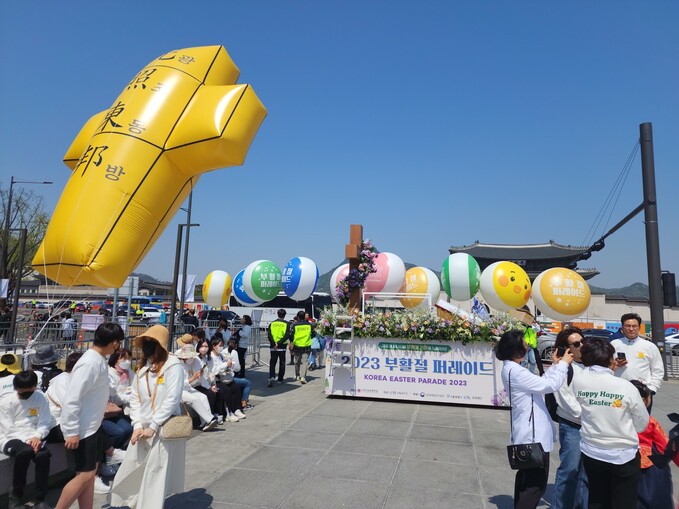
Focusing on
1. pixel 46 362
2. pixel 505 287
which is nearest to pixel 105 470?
pixel 46 362

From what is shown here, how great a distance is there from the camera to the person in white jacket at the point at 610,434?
9.93ft

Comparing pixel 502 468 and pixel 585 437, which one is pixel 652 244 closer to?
pixel 502 468

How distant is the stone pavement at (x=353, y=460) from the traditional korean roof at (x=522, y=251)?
4021cm

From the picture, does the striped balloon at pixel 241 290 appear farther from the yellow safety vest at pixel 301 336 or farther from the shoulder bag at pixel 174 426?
the shoulder bag at pixel 174 426

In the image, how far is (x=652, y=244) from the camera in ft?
40.3

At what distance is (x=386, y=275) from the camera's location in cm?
1369

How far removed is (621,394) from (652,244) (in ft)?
38.0

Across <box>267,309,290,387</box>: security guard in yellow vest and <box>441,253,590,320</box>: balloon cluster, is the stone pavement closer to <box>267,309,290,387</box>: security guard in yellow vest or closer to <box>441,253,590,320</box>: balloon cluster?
<box>267,309,290,387</box>: security guard in yellow vest

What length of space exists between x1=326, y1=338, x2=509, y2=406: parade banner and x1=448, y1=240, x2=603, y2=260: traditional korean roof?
39.4 meters

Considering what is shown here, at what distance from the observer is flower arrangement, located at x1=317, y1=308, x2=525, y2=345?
8367mm

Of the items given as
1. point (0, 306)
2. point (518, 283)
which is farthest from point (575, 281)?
point (0, 306)

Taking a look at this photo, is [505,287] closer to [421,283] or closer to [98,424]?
[421,283]

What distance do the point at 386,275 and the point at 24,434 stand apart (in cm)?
1077

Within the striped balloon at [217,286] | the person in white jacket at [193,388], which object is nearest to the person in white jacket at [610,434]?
the person in white jacket at [193,388]
